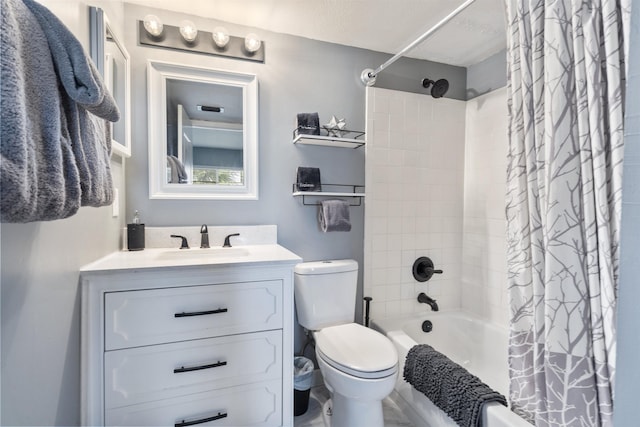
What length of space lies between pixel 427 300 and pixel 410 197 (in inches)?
30.3

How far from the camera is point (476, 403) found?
3.74ft

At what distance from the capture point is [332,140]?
5.83 feet

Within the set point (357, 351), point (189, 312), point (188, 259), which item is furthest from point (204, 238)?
point (357, 351)

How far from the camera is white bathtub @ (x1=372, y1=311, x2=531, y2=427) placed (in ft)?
4.94

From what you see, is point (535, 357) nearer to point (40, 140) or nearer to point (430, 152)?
point (40, 140)

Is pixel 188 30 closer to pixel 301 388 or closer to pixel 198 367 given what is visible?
pixel 198 367

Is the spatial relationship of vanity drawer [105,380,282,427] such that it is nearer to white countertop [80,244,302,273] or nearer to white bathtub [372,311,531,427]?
white countertop [80,244,302,273]

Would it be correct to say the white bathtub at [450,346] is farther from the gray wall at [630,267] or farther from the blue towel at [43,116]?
the blue towel at [43,116]

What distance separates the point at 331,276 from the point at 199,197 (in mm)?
912

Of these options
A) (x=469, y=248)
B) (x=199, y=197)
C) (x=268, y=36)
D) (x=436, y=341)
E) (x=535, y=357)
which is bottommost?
(x=436, y=341)

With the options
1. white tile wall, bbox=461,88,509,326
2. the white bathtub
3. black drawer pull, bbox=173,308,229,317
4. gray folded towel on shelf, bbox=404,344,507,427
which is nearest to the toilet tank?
the white bathtub

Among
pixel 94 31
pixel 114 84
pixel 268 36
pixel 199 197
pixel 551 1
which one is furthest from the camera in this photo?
pixel 268 36

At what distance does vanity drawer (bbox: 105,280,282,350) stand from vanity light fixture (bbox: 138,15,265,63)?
136cm

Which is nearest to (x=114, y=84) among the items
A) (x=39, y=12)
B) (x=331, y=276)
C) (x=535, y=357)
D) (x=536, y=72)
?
(x=39, y=12)
